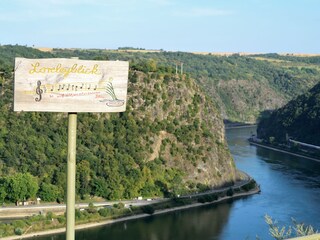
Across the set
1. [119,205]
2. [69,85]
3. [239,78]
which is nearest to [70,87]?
[69,85]

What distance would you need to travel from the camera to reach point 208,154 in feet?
220

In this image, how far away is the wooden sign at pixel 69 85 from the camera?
13.1 meters

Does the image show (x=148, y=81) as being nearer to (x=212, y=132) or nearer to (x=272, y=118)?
(x=212, y=132)

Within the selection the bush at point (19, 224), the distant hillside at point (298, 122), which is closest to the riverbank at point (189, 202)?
the bush at point (19, 224)

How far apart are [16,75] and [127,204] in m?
43.9

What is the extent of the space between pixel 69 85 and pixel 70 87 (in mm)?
52

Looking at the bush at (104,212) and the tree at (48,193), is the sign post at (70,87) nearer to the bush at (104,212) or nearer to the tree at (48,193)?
the bush at (104,212)

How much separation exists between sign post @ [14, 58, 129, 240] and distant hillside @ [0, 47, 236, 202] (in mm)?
42285

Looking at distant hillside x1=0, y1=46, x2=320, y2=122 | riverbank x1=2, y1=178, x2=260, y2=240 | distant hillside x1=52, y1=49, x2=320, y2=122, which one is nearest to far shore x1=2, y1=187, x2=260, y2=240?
riverbank x1=2, y1=178, x2=260, y2=240

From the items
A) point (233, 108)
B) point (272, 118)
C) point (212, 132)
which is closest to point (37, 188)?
point (212, 132)

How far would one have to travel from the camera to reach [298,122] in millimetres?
103750

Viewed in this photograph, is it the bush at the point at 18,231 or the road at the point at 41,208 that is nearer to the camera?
the bush at the point at 18,231

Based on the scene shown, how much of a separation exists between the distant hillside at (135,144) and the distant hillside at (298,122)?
103 ft

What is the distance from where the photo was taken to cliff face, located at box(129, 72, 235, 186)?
64.9 m
